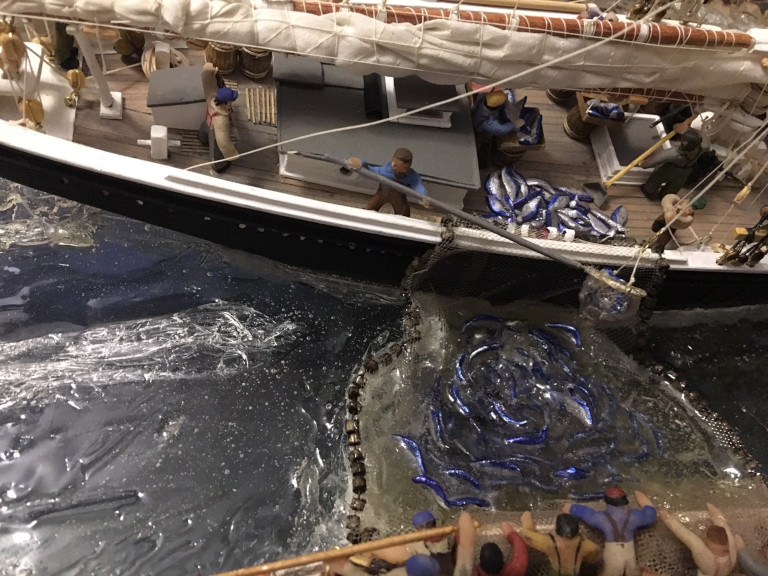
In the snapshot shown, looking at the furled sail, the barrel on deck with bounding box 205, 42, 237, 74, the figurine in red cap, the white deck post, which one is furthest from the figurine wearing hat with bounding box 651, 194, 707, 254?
the white deck post

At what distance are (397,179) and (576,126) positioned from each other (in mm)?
1773

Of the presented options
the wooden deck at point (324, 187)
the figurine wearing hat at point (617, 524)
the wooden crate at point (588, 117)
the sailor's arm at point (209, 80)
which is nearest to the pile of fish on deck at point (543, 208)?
the wooden deck at point (324, 187)

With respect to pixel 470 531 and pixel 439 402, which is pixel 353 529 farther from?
pixel 439 402

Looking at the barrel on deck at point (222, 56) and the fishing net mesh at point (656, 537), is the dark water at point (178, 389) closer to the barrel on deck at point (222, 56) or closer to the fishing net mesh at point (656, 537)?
the fishing net mesh at point (656, 537)

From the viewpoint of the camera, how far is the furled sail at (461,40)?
357 cm

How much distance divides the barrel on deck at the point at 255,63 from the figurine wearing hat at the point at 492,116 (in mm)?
1604

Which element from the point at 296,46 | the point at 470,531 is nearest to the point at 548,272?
the point at 470,531

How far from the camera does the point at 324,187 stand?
4.24 meters

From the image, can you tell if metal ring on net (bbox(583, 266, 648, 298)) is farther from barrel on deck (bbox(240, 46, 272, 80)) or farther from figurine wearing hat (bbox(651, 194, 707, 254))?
barrel on deck (bbox(240, 46, 272, 80))

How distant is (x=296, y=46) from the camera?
3635 millimetres

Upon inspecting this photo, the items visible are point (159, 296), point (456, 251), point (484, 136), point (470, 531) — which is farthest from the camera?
point (159, 296)

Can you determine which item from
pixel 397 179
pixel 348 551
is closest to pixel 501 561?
pixel 348 551

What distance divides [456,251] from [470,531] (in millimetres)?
1746

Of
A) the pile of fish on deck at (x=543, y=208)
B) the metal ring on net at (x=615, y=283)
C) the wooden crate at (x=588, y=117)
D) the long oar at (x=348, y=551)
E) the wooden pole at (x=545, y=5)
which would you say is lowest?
the long oar at (x=348, y=551)
